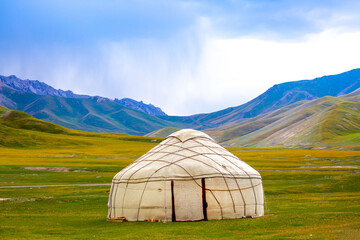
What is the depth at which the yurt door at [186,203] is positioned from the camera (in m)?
17.4

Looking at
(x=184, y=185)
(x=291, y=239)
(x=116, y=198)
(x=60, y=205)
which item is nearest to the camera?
(x=291, y=239)

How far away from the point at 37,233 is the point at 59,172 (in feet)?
125

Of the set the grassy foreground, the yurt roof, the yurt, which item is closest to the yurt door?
the yurt

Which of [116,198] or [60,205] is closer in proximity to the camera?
[116,198]

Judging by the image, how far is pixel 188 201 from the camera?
17344 mm

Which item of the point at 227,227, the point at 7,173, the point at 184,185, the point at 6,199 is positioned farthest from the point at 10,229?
the point at 7,173

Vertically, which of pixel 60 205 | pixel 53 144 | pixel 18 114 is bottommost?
pixel 60 205

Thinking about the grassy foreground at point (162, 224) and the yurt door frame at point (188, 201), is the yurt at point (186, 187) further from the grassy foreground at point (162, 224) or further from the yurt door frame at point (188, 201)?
the grassy foreground at point (162, 224)

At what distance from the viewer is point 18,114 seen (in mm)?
156375

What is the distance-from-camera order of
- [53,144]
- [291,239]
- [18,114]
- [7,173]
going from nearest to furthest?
[291,239] → [7,173] → [53,144] → [18,114]

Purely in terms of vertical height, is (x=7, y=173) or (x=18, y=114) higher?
(x=18, y=114)

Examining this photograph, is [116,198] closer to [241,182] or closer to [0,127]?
[241,182]

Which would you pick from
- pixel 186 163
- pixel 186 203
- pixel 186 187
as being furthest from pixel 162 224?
pixel 186 163

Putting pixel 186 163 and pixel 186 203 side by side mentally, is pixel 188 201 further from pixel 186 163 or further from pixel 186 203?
pixel 186 163
